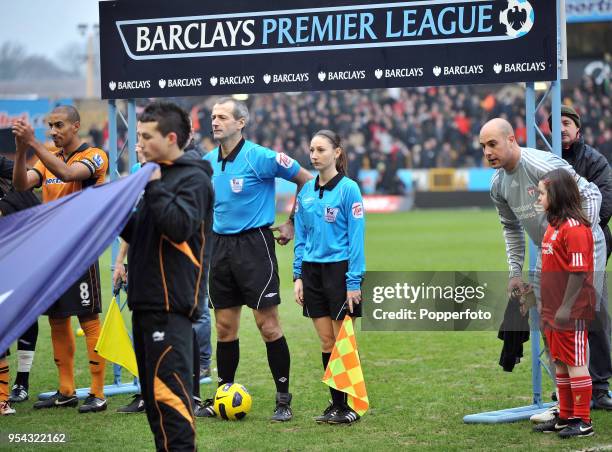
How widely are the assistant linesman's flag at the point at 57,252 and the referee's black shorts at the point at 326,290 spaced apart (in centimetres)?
265

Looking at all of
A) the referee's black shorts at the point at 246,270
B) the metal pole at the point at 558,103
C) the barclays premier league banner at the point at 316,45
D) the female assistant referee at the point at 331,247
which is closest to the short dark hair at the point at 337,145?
the female assistant referee at the point at 331,247

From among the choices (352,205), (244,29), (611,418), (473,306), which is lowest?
(611,418)

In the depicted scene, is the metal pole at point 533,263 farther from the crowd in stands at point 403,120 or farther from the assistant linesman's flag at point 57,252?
the crowd in stands at point 403,120

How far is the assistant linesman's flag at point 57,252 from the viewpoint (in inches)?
196

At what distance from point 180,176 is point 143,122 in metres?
0.36

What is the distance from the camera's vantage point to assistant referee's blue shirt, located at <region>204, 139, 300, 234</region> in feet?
25.3

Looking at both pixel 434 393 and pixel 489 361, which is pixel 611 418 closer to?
pixel 434 393

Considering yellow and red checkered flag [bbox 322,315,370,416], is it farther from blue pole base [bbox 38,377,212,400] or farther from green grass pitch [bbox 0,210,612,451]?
blue pole base [bbox 38,377,212,400]

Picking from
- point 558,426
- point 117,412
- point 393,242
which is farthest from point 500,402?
point 393,242

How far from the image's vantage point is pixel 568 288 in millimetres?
6691

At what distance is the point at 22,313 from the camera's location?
498cm

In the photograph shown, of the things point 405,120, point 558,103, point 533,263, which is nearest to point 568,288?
point 533,263

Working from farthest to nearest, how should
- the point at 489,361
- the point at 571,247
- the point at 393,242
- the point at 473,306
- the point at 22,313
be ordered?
the point at 393,242, the point at 489,361, the point at 473,306, the point at 571,247, the point at 22,313

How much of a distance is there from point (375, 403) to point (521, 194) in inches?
85.6
